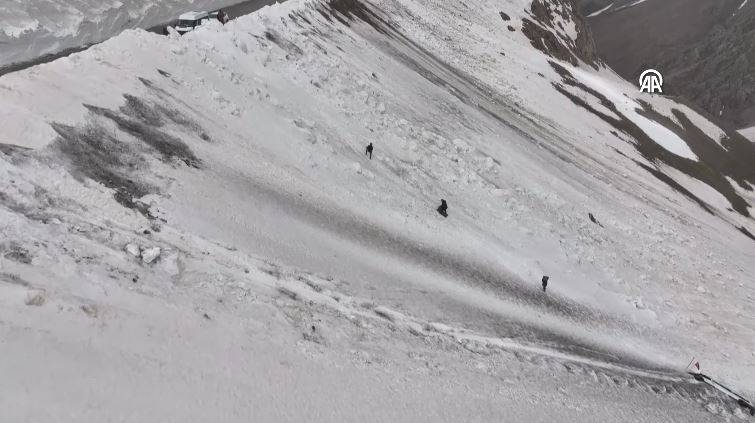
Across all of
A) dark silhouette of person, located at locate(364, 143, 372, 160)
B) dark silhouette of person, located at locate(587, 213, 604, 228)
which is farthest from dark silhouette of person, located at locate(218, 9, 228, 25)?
dark silhouette of person, located at locate(587, 213, 604, 228)

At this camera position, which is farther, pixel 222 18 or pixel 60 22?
pixel 222 18

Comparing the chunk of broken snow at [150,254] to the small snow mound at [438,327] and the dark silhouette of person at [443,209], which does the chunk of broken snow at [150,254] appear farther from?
the dark silhouette of person at [443,209]

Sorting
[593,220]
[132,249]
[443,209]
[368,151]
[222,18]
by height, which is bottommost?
[132,249]

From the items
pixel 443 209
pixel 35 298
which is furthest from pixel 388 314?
pixel 35 298

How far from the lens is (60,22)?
22.4 metres

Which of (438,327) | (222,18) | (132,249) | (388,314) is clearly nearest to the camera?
(132,249)

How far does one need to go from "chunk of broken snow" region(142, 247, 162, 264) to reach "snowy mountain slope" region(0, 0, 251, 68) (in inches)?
446

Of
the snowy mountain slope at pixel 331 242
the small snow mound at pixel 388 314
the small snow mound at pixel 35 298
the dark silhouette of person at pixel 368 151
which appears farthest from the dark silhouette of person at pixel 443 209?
the small snow mound at pixel 35 298

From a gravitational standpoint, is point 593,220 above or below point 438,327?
above

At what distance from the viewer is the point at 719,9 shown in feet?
502

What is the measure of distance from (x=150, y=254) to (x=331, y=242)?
6.44m

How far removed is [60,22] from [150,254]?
14.6m

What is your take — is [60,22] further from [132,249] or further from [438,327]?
[438,327]

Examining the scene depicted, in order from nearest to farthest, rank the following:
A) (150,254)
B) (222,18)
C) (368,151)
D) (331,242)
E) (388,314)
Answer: (150,254), (388,314), (331,242), (368,151), (222,18)
